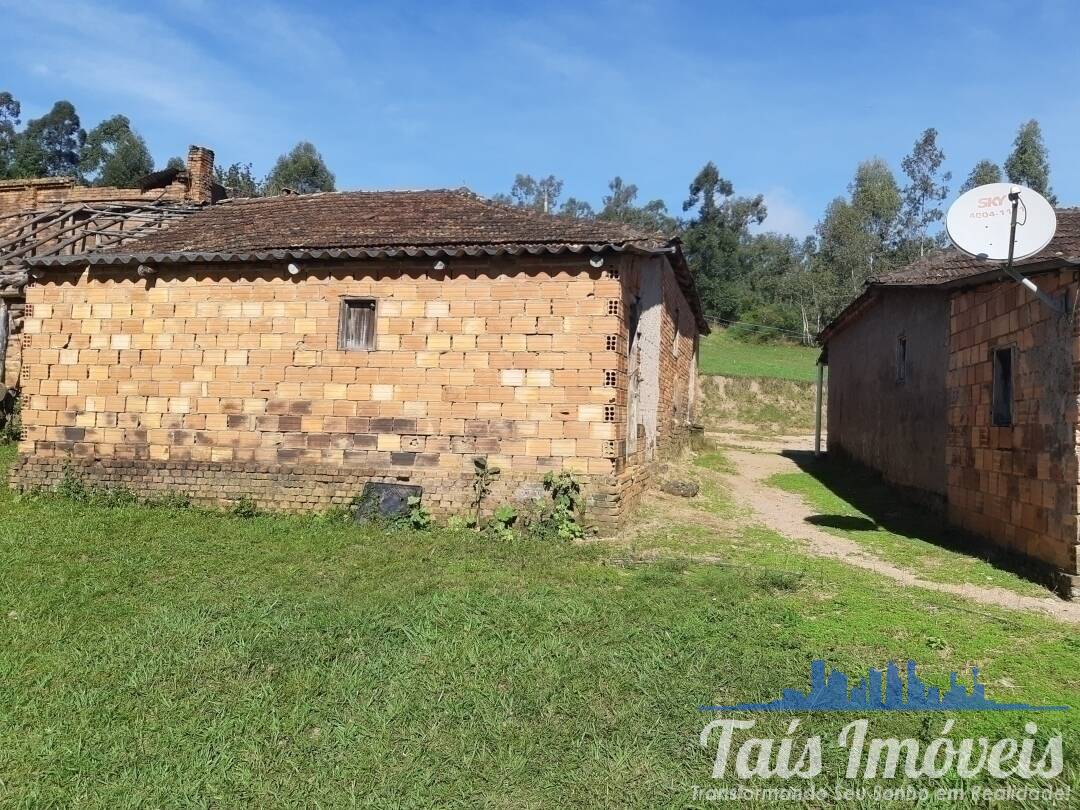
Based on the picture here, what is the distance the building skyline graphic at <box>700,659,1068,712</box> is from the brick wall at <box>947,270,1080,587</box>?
3056 mm

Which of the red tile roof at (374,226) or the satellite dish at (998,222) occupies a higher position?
the red tile roof at (374,226)

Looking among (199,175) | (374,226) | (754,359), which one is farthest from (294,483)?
(754,359)

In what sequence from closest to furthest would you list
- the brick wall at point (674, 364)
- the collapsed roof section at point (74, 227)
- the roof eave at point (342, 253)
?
1. the roof eave at point (342, 253)
2. the brick wall at point (674, 364)
3. the collapsed roof section at point (74, 227)

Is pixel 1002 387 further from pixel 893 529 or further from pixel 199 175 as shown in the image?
pixel 199 175

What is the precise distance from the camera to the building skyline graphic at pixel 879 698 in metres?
4.04

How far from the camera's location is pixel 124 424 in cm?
963

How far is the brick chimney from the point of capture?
2028 cm

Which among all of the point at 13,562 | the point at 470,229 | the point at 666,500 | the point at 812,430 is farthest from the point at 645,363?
the point at 812,430

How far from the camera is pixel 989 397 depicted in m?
8.12

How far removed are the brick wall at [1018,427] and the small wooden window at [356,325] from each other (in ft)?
25.6

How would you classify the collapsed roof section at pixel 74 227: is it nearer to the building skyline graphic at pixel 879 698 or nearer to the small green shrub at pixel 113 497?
the small green shrub at pixel 113 497

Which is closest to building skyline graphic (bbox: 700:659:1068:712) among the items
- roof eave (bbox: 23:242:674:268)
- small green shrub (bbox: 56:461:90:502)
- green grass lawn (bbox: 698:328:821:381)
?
roof eave (bbox: 23:242:674:268)

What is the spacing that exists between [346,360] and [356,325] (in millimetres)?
513

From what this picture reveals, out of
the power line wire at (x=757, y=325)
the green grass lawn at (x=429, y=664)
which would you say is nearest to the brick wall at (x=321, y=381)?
the green grass lawn at (x=429, y=664)
